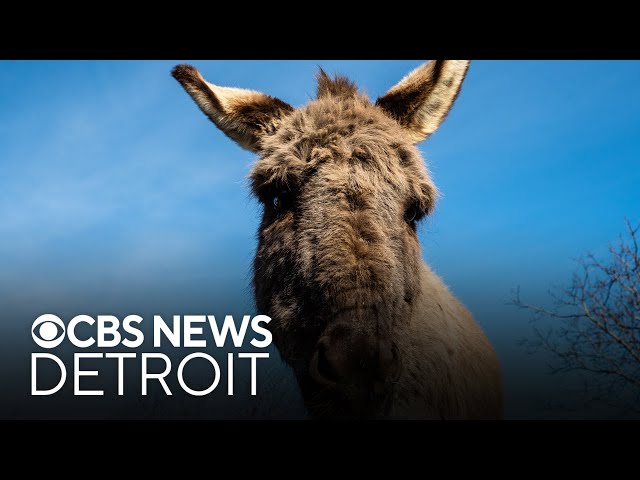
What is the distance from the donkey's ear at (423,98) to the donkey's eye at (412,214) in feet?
2.95

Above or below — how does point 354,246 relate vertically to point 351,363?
above

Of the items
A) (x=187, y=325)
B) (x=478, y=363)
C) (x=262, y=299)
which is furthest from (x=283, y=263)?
(x=478, y=363)

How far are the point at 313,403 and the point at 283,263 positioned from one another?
1069mm

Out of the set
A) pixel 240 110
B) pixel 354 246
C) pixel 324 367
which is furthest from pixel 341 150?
pixel 324 367

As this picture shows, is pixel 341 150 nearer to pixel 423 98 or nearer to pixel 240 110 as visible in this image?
pixel 423 98

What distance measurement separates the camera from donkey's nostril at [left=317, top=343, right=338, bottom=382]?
2.64 metres

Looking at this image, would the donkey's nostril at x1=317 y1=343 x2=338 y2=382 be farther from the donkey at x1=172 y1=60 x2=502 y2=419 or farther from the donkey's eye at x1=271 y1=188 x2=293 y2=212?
the donkey's eye at x1=271 y1=188 x2=293 y2=212

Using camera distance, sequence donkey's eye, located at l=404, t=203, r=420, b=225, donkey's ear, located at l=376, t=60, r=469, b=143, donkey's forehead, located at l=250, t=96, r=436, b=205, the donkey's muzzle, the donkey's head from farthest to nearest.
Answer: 1. donkey's ear, located at l=376, t=60, r=469, b=143
2. donkey's eye, located at l=404, t=203, r=420, b=225
3. donkey's forehead, located at l=250, t=96, r=436, b=205
4. the donkey's head
5. the donkey's muzzle

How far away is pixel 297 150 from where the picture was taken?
3771mm

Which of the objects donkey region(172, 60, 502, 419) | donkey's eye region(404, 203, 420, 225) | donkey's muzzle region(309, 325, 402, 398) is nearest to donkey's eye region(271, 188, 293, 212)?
donkey region(172, 60, 502, 419)

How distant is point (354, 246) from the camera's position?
3.10 meters

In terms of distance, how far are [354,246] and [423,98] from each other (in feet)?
6.47

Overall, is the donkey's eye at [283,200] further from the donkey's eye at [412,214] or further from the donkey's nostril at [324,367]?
the donkey's nostril at [324,367]

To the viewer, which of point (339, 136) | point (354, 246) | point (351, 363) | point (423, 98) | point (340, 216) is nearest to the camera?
point (351, 363)
